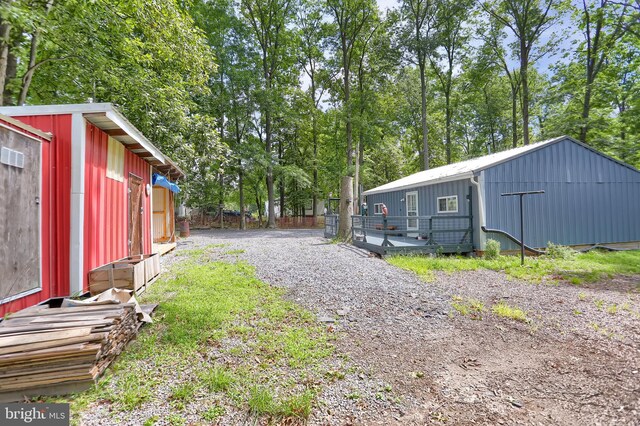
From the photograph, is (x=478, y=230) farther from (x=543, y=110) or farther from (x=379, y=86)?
(x=543, y=110)

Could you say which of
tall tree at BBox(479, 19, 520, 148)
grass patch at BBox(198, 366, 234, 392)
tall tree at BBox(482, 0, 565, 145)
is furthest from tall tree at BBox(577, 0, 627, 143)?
grass patch at BBox(198, 366, 234, 392)

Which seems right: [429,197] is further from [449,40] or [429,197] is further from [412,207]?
[449,40]

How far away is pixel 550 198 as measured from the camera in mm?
9484

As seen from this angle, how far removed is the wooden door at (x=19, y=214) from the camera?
3014 mm

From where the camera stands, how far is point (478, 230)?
884 cm

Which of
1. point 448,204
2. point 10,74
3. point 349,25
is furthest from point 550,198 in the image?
point 349,25

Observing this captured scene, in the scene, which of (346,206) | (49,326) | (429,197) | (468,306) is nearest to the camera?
(49,326)

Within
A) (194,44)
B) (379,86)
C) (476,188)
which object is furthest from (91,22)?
(379,86)

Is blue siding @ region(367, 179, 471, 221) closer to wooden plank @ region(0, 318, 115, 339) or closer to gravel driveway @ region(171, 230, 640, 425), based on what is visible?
gravel driveway @ region(171, 230, 640, 425)

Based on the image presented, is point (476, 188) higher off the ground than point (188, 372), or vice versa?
point (476, 188)

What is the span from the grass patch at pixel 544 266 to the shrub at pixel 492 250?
127 mm

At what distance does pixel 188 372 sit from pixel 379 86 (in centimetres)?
2578

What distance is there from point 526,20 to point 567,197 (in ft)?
50.3

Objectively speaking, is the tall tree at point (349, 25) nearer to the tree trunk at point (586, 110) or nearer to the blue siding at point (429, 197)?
the blue siding at point (429, 197)
